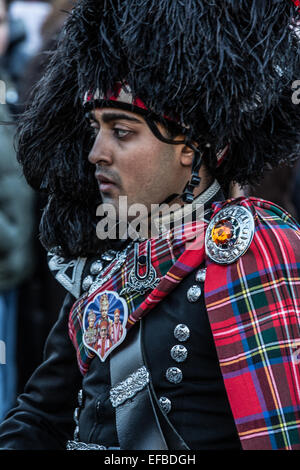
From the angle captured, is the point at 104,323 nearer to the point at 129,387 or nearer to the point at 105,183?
the point at 129,387

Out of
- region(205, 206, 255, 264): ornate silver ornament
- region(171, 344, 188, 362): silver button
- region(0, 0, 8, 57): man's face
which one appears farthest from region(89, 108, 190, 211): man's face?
region(0, 0, 8, 57): man's face

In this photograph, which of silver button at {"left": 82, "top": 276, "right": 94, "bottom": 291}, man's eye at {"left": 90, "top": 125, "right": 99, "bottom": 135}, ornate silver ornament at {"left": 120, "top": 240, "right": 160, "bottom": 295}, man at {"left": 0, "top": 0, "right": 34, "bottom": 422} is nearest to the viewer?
ornate silver ornament at {"left": 120, "top": 240, "right": 160, "bottom": 295}

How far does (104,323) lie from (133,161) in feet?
1.51

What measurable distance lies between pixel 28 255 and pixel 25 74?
903 mm

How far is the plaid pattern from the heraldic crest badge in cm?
30

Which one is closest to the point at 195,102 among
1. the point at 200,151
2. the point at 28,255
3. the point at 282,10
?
the point at 200,151

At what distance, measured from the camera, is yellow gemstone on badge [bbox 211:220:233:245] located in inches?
80.1

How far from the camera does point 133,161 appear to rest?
88.1 inches

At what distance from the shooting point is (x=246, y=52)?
2127 mm

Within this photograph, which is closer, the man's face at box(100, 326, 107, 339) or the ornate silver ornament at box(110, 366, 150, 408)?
the ornate silver ornament at box(110, 366, 150, 408)

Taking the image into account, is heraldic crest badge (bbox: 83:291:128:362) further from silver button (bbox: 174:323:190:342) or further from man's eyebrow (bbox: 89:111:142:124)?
man's eyebrow (bbox: 89:111:142:124)

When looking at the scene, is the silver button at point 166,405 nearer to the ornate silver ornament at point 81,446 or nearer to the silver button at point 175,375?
the silver button at point 175,375

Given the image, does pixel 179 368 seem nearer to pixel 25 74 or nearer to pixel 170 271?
pixel 170 271

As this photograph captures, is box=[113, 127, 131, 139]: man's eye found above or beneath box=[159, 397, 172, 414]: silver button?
above
